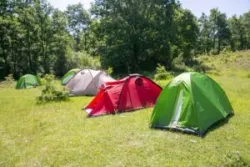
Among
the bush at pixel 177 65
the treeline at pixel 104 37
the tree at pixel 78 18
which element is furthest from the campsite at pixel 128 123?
the tree at pixel 78 18

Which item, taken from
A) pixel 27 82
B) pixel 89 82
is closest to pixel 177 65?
pixel 27 82

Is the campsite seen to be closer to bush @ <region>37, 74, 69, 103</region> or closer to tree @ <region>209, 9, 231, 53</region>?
bush @ <region>37, 74, 69, 103</region>

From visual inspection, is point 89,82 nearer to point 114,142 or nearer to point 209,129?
→ point 114,142

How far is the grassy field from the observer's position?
19.2 feet

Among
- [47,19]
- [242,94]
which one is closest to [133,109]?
[242,94]

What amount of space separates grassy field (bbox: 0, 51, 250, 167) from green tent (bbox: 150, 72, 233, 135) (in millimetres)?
301

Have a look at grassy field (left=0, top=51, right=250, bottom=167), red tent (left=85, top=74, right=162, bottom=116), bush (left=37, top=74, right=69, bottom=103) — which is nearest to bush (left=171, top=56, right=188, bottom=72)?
bush (left=37, top=74, right=69, bottom=103)

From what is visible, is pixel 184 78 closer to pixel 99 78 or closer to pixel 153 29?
pixel 99 78

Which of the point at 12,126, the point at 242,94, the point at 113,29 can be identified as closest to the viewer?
the point at 12,126

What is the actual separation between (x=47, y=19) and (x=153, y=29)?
1245 centimetres

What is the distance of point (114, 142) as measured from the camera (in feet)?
22.8

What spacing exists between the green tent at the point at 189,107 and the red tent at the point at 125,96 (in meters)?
2.22

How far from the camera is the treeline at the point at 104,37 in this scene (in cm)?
2748

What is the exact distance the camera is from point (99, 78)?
47.0 ft
